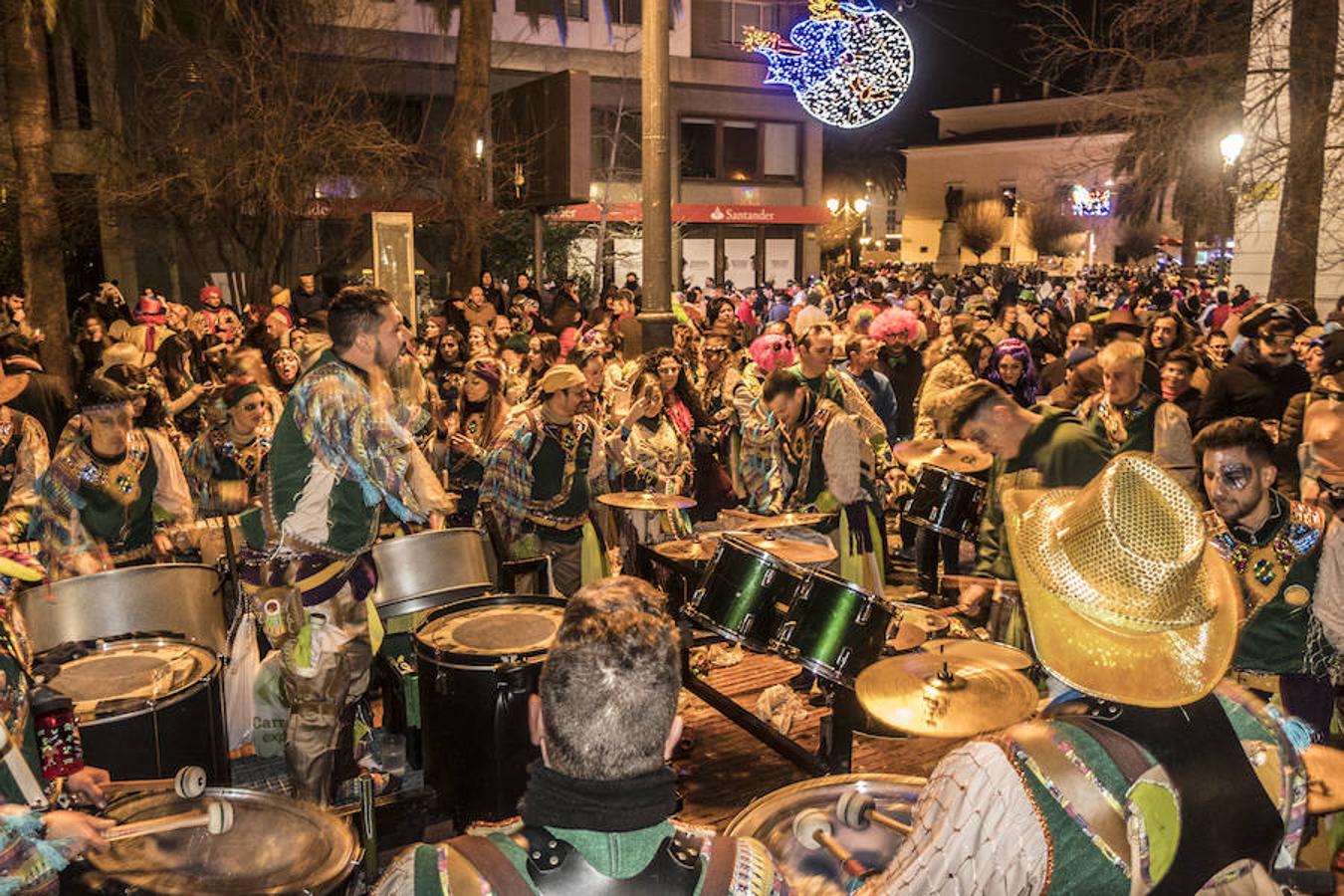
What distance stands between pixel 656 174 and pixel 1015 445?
4.45 metres

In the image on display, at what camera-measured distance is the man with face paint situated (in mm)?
3707

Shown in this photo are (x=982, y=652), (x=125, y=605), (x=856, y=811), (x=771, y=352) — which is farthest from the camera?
(x=771, y=352)

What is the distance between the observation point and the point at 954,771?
6.49 feet

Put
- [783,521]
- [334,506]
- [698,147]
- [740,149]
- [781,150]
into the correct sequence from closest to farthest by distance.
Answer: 1. [334,506]
2. [783,521]
3. [698,147]
4. [740,149]
5. [781,150]

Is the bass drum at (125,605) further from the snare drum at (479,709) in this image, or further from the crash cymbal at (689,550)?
the crash cymbal at (689,550)

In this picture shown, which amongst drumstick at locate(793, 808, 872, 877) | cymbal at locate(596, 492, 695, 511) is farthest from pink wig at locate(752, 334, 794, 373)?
drumstick at locate(793, 808, 872, 877)

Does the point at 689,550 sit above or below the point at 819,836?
below

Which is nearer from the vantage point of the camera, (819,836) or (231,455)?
(819,836)

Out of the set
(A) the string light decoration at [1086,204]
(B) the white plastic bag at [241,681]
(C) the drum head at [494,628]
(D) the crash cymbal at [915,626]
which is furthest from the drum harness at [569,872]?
(A) the string light decoration at [1086,204]

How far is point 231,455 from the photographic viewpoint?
6.72 meters

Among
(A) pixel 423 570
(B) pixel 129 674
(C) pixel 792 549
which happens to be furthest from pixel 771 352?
(B) pixel 129 674

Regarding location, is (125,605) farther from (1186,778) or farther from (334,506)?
(1186,778)

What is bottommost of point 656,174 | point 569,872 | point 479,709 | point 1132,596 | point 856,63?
point 479,709

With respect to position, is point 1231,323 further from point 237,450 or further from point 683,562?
point 237,450
